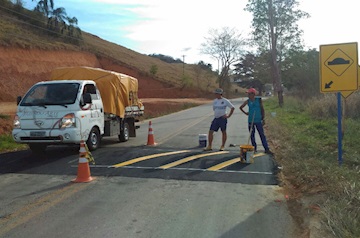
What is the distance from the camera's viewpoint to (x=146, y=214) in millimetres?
5352

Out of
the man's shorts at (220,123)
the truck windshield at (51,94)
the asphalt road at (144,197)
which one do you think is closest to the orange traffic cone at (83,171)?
the asphalt road at (144,197)

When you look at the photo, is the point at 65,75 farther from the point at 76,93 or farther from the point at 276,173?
the point at 276,173

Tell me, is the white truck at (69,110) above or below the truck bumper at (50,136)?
above

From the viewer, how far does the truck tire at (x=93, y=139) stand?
10553 mm

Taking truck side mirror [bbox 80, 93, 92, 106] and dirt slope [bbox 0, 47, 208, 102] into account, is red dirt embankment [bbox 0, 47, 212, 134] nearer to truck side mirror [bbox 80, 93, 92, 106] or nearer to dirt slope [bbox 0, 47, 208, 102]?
dirt slope [bbox 0, 47, 208, 102]

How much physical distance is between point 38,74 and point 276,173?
42513 mm

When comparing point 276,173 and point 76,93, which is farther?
point 76,93

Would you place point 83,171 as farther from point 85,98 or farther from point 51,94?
point 51,94

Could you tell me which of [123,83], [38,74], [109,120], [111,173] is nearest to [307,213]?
[111,173]

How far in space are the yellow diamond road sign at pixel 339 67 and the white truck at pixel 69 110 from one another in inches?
236

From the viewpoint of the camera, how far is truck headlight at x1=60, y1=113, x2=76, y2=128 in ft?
31.6

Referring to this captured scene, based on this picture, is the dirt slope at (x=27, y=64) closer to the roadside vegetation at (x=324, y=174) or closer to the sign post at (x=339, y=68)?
the roadside vegetation at (x=324, y=174)

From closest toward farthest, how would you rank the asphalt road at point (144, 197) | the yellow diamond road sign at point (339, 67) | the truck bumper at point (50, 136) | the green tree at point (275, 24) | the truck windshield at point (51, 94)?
the asphalt road at point (144, 197) < the yellow diamond road sign at point (339, 67) < the truck bumper at point (50, 136) < the truck windshield at point (51, 94) < the green tree at point (275, 24)

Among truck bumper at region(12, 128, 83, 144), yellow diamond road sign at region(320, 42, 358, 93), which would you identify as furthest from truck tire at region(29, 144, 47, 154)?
yellow diamond road sign at region(320, 42, 358, 93)
